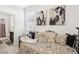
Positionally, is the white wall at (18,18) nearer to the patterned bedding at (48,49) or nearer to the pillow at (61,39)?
the patterned bedding at (48,49)

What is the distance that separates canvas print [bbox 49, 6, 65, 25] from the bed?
0.22 m

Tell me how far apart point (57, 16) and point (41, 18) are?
29cm

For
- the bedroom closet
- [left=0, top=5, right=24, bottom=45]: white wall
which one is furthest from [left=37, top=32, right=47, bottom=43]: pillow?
the bedroom closet

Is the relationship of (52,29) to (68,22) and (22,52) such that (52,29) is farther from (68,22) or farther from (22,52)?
(22,52)

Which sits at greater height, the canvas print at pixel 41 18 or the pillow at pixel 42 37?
the canvas print at pixel 41 18

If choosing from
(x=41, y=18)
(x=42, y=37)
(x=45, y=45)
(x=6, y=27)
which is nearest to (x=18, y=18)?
(x=6, y=27)

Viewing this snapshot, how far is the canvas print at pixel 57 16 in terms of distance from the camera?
2085 millimetres

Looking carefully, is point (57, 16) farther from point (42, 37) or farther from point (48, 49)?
point (48, 49)

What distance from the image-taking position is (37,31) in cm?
213

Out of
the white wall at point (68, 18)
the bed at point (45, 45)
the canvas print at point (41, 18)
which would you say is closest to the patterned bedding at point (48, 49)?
the bed at point (45, 45)

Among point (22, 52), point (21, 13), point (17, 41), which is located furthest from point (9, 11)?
point (22, 52)

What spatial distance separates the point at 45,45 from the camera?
212 centimetres

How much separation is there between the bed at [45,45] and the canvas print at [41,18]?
0.67 ft
